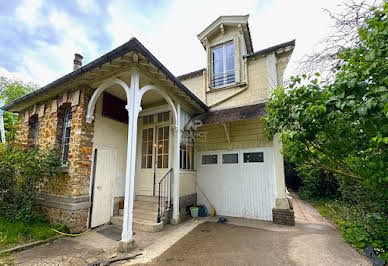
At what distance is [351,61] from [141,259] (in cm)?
399

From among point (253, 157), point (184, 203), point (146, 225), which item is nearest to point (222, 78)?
point (253, 157)

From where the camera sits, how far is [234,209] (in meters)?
5.54

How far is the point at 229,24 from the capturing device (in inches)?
257

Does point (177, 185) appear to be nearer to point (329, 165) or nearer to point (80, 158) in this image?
point (80, 158)

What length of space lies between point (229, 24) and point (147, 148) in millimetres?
5739

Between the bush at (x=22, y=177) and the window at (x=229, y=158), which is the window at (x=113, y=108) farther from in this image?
the window at (x=229, y=158)

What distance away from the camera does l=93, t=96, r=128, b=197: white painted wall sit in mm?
4426

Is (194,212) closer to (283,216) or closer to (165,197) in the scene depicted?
(165,197)

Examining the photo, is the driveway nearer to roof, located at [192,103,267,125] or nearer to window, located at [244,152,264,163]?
window, located at [244,152,264,163]

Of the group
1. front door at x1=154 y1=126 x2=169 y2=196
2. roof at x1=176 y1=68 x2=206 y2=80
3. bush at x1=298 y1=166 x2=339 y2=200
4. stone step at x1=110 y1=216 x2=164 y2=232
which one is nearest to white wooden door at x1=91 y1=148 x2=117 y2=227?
stone step at x1=110 y1=216 x2=164 y2=232

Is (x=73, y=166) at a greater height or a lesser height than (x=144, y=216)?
greater

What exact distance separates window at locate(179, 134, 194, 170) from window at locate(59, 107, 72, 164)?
3.13m

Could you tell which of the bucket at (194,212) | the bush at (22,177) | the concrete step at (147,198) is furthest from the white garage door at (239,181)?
the bush at (22,177)

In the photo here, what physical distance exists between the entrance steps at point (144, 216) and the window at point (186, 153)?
140 centimetres
